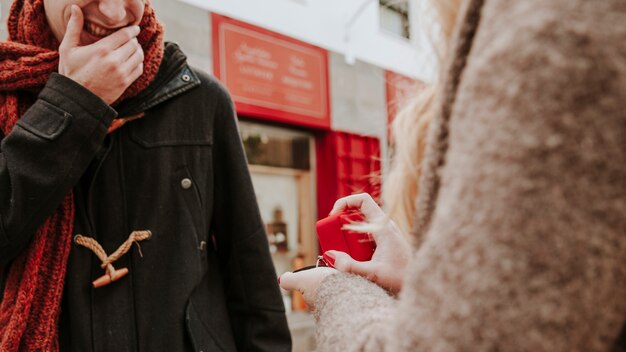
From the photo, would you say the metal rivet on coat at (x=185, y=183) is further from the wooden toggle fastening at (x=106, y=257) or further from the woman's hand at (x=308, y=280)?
the woman's hand at (x=308, y=280)

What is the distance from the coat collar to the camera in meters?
1.30

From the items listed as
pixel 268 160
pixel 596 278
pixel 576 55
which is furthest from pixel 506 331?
pixel 268 160

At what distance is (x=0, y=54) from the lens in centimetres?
121

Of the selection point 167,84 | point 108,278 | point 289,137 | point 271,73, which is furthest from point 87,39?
point 289,137

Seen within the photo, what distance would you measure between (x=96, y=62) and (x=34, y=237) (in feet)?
1.18

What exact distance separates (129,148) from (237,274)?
0.38 m

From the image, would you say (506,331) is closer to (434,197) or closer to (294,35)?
(434,197)

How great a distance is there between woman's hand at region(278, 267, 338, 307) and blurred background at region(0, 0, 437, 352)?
3.81 m

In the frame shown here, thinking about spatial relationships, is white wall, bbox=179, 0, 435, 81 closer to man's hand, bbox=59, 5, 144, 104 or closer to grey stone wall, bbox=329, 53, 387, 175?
grey stone wall, bbox=329, 53, 387, 175

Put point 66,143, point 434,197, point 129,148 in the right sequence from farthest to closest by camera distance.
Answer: point 129,148, point 66,143, point 434,197

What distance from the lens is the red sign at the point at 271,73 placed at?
4.81 metres

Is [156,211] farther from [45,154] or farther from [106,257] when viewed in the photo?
[45,154]

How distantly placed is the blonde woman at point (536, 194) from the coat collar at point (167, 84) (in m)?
0.97

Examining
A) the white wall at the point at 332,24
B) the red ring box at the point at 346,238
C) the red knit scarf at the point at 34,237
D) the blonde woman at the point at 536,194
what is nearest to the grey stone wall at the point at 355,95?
the white wall at the point at 332,24
